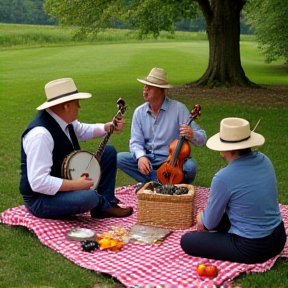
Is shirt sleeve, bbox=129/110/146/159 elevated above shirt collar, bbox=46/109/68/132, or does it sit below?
below

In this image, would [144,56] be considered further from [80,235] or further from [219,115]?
[80,235]

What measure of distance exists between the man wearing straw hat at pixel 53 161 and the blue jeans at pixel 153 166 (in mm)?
1136

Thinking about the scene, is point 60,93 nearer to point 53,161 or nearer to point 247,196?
point 53,161

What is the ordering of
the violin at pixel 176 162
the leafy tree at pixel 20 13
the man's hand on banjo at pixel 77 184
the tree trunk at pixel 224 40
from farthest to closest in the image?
the leafy tree at pixel 20 13
the tree trunk at pixel 224 40
the violin at pixel 176 162
the man's hand on banjo at pixel 77 184

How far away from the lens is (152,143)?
675cm

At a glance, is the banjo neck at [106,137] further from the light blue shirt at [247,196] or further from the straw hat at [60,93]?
the light blue shirt at [247,196]

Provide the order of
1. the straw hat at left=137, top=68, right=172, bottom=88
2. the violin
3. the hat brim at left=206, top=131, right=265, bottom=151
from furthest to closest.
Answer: the straw hat at left=137, top=68, right=172, bottom=88, the violin, the hat brim at left=206, top=131, right=265, bottom=151

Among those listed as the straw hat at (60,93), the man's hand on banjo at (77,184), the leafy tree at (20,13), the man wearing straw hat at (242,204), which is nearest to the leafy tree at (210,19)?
the straw hat at (60,93)

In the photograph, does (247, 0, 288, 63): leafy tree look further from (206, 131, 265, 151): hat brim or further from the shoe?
(206, 131, 265, 151): hat brim

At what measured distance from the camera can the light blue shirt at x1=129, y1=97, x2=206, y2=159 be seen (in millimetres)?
6637

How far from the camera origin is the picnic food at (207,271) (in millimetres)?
4430

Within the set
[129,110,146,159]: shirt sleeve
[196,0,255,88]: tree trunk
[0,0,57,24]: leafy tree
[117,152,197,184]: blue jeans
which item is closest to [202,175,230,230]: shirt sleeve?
[117,152,197,184]: blue jeans

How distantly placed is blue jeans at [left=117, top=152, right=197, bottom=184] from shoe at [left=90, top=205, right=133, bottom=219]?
0.71 m

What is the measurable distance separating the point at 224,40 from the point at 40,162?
573 inches
